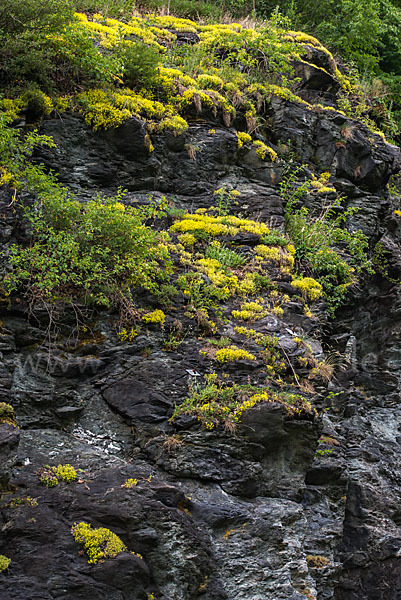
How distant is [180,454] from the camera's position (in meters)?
6.15

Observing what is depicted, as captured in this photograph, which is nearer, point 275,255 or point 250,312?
point 250,312

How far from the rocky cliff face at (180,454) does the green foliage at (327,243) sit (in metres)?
0.52

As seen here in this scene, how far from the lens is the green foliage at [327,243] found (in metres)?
10.6

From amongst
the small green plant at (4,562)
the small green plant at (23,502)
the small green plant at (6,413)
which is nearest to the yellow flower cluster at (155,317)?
the small green plant at (6,413)

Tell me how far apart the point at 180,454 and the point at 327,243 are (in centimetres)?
641

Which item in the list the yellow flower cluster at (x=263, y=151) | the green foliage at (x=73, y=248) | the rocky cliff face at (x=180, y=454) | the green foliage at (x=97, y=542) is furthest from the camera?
the yellow flower cluster at (x=263, y=151)

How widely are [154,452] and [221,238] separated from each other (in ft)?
15.1

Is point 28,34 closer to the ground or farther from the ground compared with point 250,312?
farther from the ground

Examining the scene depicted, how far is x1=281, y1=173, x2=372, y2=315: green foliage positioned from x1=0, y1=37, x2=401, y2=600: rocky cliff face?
1.71 ft

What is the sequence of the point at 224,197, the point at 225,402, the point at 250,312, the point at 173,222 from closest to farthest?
1. the point at 225,402
2. the point at 250,312
3. the point at 173,222
4. the point at 224,197

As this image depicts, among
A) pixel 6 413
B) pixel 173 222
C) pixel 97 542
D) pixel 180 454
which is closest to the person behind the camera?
pixel 97 542

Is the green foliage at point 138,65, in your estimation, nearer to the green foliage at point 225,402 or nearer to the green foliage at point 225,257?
the green foliage at point 225,257

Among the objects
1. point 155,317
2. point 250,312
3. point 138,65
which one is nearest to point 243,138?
point 138,65

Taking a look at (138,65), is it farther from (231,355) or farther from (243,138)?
(231,355)
